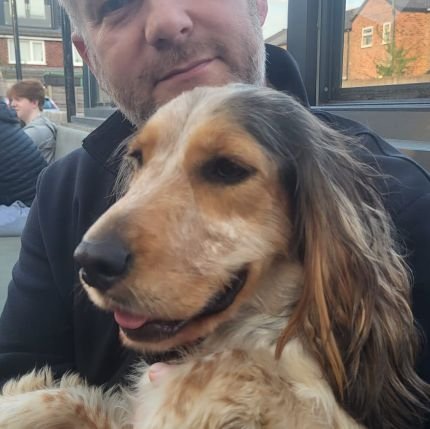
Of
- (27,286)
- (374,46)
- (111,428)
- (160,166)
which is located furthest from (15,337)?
(374,46)

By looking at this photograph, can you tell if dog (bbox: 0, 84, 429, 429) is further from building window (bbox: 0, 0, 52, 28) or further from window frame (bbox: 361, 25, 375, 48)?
building window (bbox: 0, 0, 52, 28)

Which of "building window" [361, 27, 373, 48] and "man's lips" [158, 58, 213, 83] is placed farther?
"building window" [361, 27, 373, 48]

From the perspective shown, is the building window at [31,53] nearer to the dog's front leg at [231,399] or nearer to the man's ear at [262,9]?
the man's ear at [262,9]

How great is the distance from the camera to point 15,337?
93.1 inches

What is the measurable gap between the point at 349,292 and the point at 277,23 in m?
4.25

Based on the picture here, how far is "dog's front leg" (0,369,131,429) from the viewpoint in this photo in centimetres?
188

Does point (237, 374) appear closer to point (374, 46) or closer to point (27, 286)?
point (27, 286)

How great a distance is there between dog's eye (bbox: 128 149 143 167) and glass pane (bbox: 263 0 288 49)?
3647 millimetres

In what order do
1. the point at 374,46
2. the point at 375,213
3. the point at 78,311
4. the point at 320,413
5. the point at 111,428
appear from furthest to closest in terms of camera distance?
the point at 374,46 → the point at 78,311 → the point at 111,428 → the point at 375,213 → the point at 320,413

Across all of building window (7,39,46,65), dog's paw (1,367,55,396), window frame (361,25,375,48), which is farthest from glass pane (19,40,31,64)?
dog's paw (1,367,55,396)

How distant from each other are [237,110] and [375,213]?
50 cm

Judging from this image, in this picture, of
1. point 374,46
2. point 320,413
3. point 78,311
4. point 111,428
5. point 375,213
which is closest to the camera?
point 320,413

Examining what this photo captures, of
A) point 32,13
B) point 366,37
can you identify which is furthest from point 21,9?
point 366,37

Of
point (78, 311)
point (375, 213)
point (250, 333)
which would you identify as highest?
point (375, 213)
